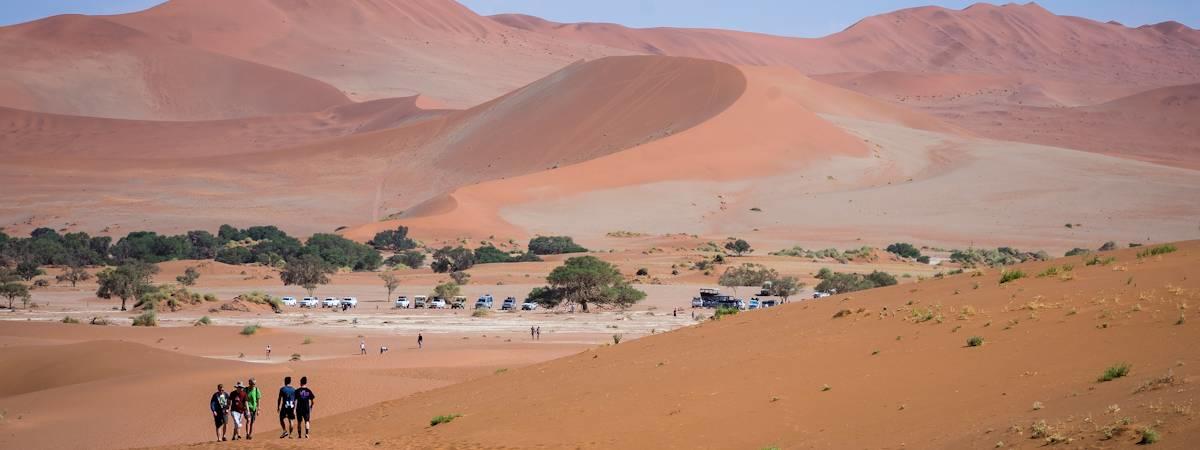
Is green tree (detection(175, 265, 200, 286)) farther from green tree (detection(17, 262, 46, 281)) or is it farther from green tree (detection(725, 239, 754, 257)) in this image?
green tree (detection(725, 239, 754, 257))

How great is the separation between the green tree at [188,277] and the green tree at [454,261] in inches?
450

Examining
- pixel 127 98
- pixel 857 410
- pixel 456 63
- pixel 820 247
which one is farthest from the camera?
pixel 456 63

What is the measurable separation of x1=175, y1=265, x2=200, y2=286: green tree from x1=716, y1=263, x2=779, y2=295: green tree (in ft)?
78.2

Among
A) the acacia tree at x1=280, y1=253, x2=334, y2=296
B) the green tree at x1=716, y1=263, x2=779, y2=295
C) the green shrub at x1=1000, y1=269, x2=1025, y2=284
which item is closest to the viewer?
the green shrub at x1=1000, y1=269, x2=1025, y2=284

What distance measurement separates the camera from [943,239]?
72.9m

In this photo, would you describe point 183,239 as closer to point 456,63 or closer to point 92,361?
point 92,361

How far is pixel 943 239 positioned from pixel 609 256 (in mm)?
22494

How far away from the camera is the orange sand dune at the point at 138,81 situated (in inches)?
6358

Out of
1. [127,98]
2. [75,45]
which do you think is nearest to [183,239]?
[127,98]

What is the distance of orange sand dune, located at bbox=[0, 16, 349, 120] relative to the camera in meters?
162

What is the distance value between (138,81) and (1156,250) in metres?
171

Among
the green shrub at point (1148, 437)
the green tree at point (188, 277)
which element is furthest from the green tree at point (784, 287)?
the green shrub at point (1148, 437)

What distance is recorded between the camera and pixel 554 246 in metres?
67.2

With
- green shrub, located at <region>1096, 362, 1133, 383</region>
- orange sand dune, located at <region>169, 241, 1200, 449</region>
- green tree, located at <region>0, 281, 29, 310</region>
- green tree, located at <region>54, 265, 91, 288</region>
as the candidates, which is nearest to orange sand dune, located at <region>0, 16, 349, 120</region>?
green tree, located at <region>54, 265, 91, 288</region>
